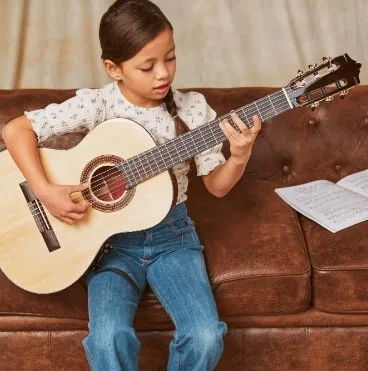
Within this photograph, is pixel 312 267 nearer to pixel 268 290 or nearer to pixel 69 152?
pixel 268 290

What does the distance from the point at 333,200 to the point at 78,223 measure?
31.3 inches

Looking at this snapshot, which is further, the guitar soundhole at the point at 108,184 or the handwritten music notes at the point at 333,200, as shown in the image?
the handwritten music notes at the point at 333,200

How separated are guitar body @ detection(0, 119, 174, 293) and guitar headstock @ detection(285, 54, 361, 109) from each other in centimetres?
37

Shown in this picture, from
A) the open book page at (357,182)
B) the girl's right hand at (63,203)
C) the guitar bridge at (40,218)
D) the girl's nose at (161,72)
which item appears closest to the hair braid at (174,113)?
the girl's nose at (161,72)

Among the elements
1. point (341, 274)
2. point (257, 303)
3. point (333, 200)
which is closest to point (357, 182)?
point (333, 200)

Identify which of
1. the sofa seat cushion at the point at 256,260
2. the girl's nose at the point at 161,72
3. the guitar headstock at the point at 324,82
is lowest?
the sofa seat cushion at the point at 256,260

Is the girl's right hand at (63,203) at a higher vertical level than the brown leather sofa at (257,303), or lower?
higher

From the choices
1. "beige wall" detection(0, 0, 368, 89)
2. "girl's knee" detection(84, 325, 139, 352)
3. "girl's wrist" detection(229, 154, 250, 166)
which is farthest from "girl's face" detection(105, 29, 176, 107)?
"beige wall" detection(0, 0, 368, 89)

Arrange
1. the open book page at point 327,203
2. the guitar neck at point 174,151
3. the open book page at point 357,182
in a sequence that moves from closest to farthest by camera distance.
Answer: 1. the guitar neck at point 174,151
2. the open book page at point 327,203
3. the open book page at point 357,182

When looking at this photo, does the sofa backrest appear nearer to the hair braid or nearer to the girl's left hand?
the hair braid

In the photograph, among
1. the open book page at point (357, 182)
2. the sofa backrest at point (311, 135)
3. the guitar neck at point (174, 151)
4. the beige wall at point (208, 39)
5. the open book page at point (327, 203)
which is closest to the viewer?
the guitar neck at point (174, 151)

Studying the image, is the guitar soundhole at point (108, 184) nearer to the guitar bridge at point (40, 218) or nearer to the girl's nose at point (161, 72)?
the guitar bridge at point (40, 218)

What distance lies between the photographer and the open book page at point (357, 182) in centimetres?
205

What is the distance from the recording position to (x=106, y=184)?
5.37 ft
